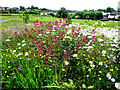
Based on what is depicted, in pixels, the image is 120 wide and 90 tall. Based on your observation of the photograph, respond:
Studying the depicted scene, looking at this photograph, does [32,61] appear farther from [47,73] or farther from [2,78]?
[2,78]

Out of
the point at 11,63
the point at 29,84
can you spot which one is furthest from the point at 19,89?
the point at 11,63

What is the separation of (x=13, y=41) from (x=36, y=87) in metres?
2.97

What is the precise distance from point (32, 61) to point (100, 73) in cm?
177

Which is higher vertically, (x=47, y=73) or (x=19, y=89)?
(x=47, y=73)

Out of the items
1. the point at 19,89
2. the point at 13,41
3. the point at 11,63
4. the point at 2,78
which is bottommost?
the point at 19,89

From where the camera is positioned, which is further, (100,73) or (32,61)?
(32,61)

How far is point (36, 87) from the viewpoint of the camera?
2189mm

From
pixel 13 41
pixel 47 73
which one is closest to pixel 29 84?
pixel 47 73

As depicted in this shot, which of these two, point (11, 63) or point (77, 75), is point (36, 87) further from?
point (11, 63)

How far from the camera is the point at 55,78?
233 cm

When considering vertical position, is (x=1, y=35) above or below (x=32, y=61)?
above

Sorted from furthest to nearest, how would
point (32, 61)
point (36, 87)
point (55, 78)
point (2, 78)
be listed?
point (32, 61), point (2, 78), point (55, 78), point (36, 87)

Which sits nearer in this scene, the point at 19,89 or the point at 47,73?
the point at 19,89

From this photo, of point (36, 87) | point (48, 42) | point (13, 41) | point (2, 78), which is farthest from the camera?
point (13, 41)
